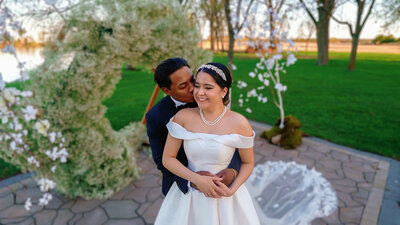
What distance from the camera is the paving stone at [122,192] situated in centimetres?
444

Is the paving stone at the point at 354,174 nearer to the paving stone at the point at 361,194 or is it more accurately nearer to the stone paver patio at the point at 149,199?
the stone paver patio at the point at 149,199

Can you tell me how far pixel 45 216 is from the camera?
395 cm

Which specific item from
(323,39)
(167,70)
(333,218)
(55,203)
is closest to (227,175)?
(167,70)

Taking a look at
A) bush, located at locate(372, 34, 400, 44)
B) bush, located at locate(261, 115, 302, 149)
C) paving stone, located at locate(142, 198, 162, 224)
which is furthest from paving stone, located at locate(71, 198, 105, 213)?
bush, located at locate(372, 34, 400, 44)

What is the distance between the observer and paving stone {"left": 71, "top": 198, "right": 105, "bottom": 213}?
162 inches

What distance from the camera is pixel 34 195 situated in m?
4.46

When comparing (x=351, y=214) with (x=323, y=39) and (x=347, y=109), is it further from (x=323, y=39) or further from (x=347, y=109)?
(x=323, y=39)

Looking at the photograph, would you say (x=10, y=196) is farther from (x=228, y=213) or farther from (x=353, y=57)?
(x=353, y=57)

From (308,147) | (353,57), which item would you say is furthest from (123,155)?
(353,57)

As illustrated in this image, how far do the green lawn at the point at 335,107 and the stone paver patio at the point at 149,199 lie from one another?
0.97m

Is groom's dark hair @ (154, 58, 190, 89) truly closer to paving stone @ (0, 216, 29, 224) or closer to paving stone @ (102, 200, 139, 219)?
paving stone @ (102, 200, 139, 219)

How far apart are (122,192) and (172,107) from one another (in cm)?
303

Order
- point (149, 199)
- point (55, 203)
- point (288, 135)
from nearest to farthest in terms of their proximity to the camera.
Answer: point (55, 203), point (149, 199), point (288, 135)

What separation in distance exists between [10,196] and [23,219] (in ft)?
2.76
